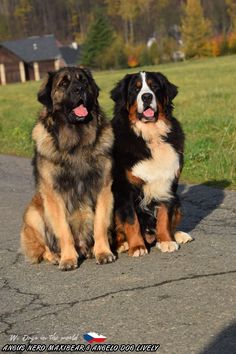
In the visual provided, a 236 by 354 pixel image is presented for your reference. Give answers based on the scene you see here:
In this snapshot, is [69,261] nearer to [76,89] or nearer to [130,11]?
[76,89]

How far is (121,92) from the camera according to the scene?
6355 mm

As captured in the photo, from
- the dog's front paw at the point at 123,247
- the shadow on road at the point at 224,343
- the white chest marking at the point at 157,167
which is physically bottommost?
the dog's front paw at the point at 123,247

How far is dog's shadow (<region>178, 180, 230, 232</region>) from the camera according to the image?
7.70m

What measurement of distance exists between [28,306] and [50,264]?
1.23m

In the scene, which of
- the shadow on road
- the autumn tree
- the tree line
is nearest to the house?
the tree line

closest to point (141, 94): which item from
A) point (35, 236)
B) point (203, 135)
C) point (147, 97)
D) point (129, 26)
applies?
point (147, 97)

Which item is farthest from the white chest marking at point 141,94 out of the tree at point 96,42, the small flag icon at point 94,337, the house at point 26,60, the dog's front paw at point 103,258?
the tree at point 96,42

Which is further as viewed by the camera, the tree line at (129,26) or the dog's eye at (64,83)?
the tree line at (129,26)

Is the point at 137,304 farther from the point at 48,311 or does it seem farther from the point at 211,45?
the point at 211,45

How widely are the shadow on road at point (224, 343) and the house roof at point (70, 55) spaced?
104282 millimetres

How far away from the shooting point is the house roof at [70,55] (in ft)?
353

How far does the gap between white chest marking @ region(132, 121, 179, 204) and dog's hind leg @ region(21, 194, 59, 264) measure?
1026mm

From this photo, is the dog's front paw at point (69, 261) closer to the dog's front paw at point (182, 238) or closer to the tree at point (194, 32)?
the dog's front paw at point (182, 238)

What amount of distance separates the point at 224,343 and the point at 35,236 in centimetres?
280
